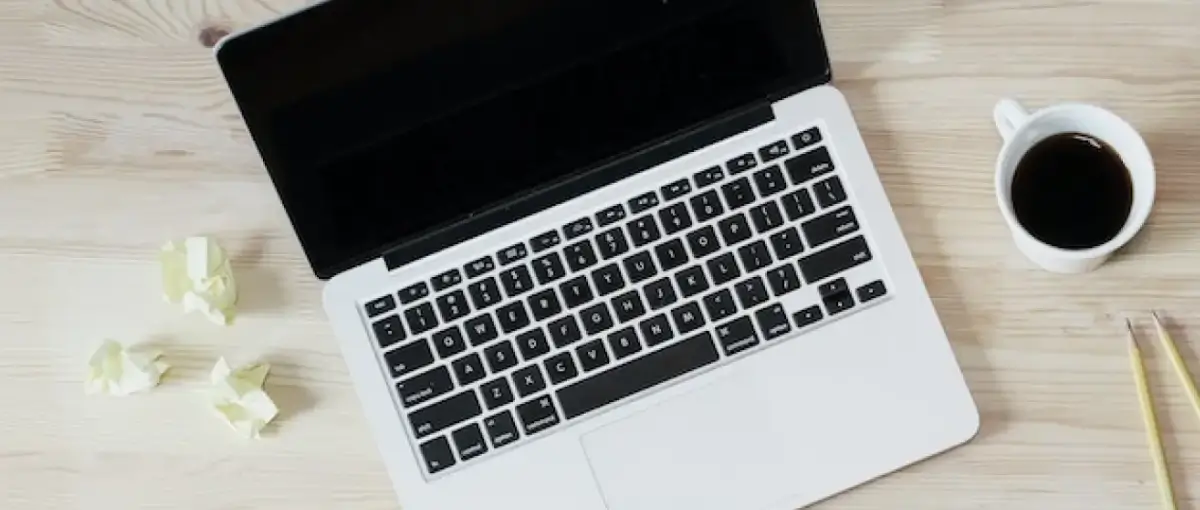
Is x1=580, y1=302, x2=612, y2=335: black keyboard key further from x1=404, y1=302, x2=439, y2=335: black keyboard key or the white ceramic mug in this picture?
the white ceramic mug

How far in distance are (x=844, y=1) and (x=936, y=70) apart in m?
0.06

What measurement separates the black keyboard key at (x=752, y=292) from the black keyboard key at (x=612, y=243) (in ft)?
0.21

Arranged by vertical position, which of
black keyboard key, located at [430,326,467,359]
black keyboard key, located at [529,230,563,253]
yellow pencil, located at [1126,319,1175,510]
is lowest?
yellow pencil, located at [1126,319,1175,510]

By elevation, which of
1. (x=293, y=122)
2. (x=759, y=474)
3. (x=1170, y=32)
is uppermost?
(x=293, y=122)

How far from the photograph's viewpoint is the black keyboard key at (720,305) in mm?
743

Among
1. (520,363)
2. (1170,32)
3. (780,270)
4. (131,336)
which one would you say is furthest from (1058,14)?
(131,336)

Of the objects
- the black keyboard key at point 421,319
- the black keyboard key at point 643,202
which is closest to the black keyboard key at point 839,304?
the black keyboard key at point 643,202

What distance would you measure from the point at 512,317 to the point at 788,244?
15 centimetres

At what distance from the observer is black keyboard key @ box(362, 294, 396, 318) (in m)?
0.76

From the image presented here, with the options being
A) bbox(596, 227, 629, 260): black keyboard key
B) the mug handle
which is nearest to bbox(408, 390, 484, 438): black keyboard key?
bbox(596, 227, 629, 260): black keyboard key

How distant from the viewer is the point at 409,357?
2.47 feet

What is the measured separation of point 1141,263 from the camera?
0.75 metres

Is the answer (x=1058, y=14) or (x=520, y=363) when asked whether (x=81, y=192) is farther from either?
(x=1058, y=14)

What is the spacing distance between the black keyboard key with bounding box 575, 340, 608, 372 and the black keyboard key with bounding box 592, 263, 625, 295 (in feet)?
0.09
